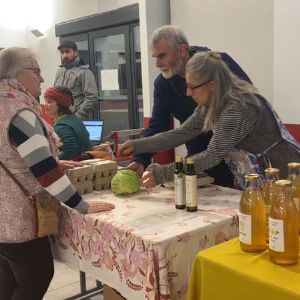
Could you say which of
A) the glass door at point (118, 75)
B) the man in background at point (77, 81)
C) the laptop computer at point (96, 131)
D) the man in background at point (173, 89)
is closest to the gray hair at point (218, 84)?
the man in background at point (173, 89)

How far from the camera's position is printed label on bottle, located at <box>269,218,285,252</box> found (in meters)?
1.10

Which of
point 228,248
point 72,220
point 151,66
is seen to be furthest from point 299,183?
point 151,66

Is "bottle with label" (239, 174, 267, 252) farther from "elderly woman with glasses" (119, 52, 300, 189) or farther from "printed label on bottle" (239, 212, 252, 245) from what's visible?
"elderly woman with glasses" (119, 52, 300, 189)

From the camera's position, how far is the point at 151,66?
4258mm

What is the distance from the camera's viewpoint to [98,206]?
5.70ft

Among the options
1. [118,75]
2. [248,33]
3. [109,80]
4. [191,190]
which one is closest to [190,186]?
[191,190]

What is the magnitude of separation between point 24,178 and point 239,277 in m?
0.88

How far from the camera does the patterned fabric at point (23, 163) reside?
155cm

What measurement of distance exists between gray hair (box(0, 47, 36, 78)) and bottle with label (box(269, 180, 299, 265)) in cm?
106

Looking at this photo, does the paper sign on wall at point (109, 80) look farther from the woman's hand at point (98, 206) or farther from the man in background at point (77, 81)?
the woman's hand at point (98, 206)

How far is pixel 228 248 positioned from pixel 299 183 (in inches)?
11.1

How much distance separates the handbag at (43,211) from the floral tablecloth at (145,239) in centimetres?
10

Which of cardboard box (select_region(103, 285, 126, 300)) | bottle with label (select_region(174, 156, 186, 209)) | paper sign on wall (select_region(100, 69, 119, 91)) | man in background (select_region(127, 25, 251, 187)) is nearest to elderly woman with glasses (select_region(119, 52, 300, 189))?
bottle with label (select_region(174, 156, 186, 209))

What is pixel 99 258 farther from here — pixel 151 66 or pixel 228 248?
pixel 151 66
